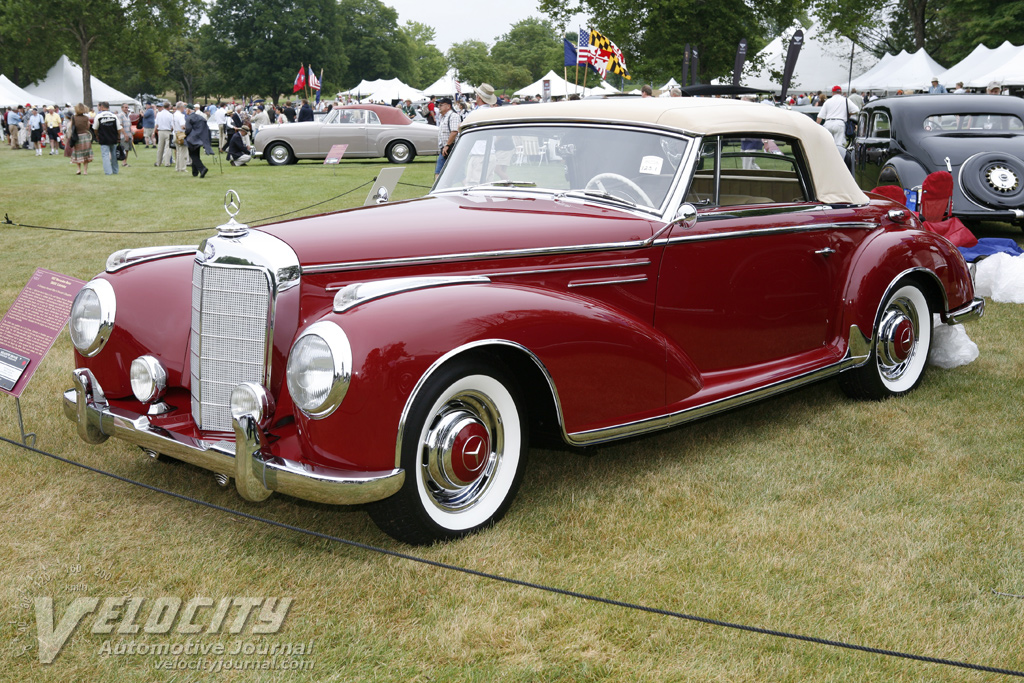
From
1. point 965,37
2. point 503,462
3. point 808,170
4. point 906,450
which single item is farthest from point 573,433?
point 965,37

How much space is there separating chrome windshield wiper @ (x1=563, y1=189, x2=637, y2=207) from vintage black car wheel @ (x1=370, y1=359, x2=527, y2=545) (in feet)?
3.86

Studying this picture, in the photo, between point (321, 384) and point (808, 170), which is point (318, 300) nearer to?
point (321, 384)

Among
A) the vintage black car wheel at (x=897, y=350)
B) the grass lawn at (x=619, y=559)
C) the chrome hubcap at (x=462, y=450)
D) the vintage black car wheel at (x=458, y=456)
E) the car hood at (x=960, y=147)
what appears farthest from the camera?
the car hood at (x=960, y=147)

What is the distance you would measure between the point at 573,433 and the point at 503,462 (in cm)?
31

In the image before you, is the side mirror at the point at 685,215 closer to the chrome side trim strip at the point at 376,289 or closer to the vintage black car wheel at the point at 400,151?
the chrome side trim strip at the point at 376,289

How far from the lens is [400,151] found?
22.2 meters

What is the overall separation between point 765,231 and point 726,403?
0.90 m

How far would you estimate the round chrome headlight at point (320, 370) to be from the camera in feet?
9.29

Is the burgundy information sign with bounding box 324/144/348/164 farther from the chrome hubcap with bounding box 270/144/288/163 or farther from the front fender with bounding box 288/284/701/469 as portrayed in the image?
the front fender with bounding box 288/284/701/469

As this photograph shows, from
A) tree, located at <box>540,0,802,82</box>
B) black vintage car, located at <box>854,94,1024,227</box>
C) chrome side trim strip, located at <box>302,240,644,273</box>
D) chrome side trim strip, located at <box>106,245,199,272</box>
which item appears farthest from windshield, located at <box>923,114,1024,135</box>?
tree, located at <box>540,0,802,82</box>

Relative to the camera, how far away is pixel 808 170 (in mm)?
4746

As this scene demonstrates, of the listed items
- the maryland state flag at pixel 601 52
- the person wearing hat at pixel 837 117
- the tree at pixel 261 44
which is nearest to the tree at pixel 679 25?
the maryland state flag at pixel 601 52

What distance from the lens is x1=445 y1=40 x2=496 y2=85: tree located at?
103 m

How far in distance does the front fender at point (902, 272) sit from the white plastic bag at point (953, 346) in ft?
1.10
